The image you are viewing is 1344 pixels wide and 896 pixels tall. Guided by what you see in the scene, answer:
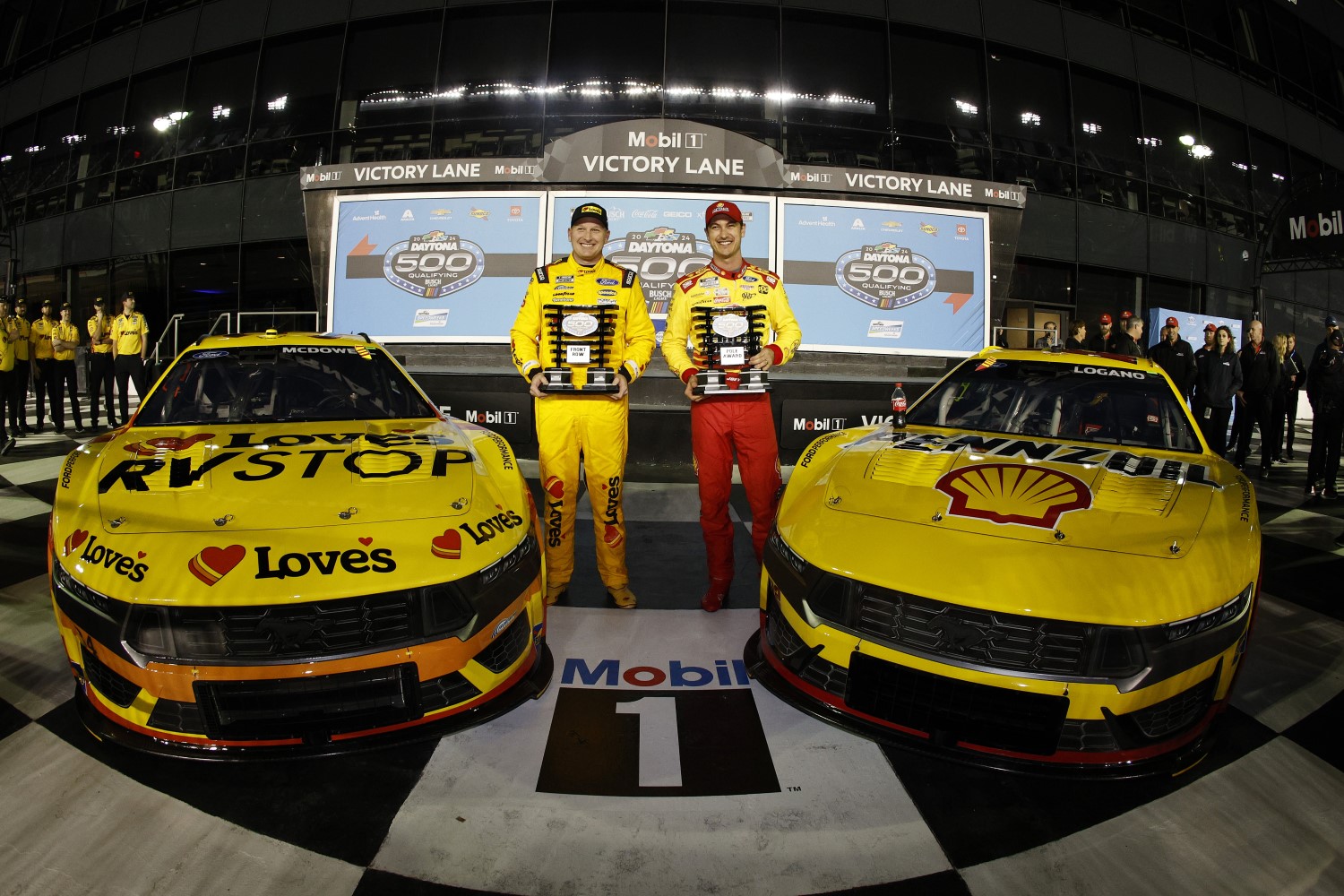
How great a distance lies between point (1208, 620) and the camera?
183cm

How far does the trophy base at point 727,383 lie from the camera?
10.6 feet

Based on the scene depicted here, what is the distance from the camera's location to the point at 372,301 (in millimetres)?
9211

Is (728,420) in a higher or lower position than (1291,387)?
lower

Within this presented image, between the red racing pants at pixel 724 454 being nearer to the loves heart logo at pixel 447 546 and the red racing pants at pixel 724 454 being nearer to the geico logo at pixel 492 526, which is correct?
the geico logo at pixel 492 526

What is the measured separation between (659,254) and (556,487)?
6.18m

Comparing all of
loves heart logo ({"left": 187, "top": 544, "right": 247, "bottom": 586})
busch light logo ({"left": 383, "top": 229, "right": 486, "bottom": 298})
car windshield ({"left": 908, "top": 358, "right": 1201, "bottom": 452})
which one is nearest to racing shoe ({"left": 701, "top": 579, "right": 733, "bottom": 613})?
car windshield ({"left": 908, "top": 358, "right": 1201, "bottom": 452})

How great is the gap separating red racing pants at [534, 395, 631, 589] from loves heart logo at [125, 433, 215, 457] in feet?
4.50

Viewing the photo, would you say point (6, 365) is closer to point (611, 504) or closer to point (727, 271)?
point (611, 504)

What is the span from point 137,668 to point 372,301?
27.2ft

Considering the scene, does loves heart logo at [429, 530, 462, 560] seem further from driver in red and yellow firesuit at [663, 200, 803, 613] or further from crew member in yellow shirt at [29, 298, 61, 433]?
crew member in yellow shirt at [29, 298, 61, 433]

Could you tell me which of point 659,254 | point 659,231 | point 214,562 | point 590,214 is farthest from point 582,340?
point 659,231

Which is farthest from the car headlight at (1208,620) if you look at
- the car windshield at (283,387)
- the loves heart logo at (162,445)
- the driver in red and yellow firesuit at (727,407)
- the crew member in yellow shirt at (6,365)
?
the crew member in yellow shirt at (6,365)

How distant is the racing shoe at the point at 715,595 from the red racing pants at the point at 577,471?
0.41 m

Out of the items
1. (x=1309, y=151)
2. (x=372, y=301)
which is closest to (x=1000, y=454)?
(x=372, y=301)
